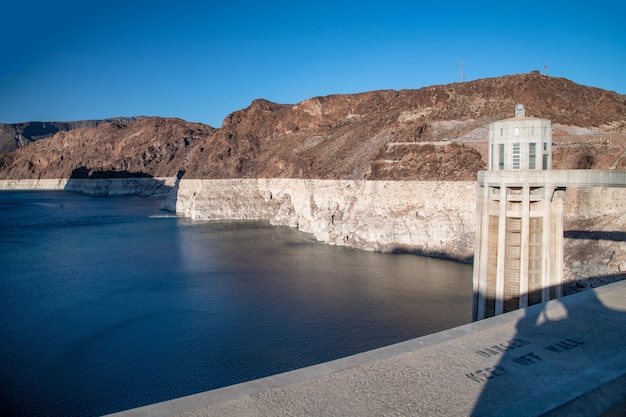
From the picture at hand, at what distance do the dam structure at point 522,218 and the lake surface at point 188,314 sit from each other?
4.68m

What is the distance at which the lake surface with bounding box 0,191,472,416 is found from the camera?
16.5 meters

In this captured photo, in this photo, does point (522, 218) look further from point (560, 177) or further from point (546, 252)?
point (560, 177)

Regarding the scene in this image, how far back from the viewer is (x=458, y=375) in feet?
25.2

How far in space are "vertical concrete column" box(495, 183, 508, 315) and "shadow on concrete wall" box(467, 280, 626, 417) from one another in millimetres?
6388

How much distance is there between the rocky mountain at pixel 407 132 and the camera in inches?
1694

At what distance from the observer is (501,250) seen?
17.5 metres

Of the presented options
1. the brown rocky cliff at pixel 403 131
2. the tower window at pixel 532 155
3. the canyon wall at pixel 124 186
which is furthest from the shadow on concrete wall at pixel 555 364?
the canyon wall at pixel 124 186

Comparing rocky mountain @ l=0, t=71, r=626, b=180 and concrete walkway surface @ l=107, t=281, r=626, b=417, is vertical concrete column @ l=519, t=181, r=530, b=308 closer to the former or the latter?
concrete walkway surface @ l=107, t=281, r=626, b=417

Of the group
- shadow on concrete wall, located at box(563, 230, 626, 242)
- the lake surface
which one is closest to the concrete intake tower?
the lake surface

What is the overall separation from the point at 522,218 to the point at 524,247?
110 cm

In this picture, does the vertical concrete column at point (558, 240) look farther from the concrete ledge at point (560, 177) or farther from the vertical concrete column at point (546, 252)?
the concrete ledge at point (560, 177)

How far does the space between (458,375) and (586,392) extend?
6.20 ft

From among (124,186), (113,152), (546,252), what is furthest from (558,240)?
(113,152)

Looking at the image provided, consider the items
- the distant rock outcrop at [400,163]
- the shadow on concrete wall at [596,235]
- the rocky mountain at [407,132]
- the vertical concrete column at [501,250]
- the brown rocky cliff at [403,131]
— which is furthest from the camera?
the brown rocky cliff at [403,131]
